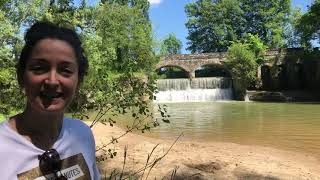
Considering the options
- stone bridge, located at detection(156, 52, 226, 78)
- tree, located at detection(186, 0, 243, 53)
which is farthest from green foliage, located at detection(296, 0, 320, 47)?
tree, located at detection(186, 0, 243, 53)

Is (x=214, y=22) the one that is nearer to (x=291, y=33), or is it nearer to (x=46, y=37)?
(x=291, y=33)

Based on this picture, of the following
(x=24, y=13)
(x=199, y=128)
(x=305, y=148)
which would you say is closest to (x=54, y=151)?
(x=305, y=148)

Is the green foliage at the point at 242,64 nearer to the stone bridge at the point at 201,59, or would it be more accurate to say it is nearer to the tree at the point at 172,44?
the stone bridge at the point at 201,59

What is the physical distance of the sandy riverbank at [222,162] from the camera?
7.40m

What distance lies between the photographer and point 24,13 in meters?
19.4

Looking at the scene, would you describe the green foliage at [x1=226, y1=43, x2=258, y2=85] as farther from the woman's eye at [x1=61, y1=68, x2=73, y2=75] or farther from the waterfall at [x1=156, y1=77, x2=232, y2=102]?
the woman's eye at [x1=61, y1=68, x2=73, y2=75]

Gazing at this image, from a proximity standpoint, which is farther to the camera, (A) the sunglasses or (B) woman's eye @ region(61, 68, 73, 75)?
(B) woman's eye @ region(61, 68, 73, 75)

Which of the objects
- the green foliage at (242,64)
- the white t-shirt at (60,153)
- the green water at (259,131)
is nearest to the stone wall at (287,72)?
the green foliage at (242,64)

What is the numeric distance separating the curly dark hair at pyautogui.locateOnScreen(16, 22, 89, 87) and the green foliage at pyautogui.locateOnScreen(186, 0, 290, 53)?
5052 centimetres

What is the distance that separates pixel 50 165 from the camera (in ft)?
4.79

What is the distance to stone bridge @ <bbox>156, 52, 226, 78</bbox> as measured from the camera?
41438mm

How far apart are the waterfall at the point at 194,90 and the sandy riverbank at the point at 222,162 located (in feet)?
81.3

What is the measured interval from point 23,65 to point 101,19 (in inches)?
983

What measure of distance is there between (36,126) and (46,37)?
0.31 metres
